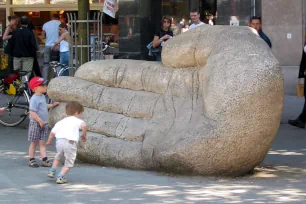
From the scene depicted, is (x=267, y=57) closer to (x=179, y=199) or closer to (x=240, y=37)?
(x=240, y=37)

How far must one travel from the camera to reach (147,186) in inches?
328

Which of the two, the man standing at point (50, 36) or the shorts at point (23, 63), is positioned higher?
the man standing at point (50, 36)

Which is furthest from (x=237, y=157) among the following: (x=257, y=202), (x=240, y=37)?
(x=240, y=37)

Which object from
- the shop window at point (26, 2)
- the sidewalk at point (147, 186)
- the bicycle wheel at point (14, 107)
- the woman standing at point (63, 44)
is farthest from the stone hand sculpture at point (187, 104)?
the shop window at point (26, 2)

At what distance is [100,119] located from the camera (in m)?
9.59

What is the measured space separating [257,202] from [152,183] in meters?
1.42

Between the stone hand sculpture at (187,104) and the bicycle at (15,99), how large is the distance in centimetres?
304

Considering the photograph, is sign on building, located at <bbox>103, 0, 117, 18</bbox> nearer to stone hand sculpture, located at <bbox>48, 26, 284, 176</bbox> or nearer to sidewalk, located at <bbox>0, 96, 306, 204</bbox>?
stone hand sculpture, located at <bbox>48, 26, 284, 176</bbox>

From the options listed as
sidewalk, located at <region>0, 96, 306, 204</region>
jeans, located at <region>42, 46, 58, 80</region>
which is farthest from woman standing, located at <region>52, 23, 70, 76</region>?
sidewalk, located at <region>0, 96, 306, 204</region>

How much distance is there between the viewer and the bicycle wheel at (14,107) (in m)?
12.8

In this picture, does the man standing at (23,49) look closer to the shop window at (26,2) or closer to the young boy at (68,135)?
the shop window at (26,2)

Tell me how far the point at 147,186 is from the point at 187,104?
4.15 ft

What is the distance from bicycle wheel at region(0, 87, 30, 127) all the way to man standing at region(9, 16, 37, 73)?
1.52 m

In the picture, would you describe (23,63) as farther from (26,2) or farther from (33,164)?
(26,2)
